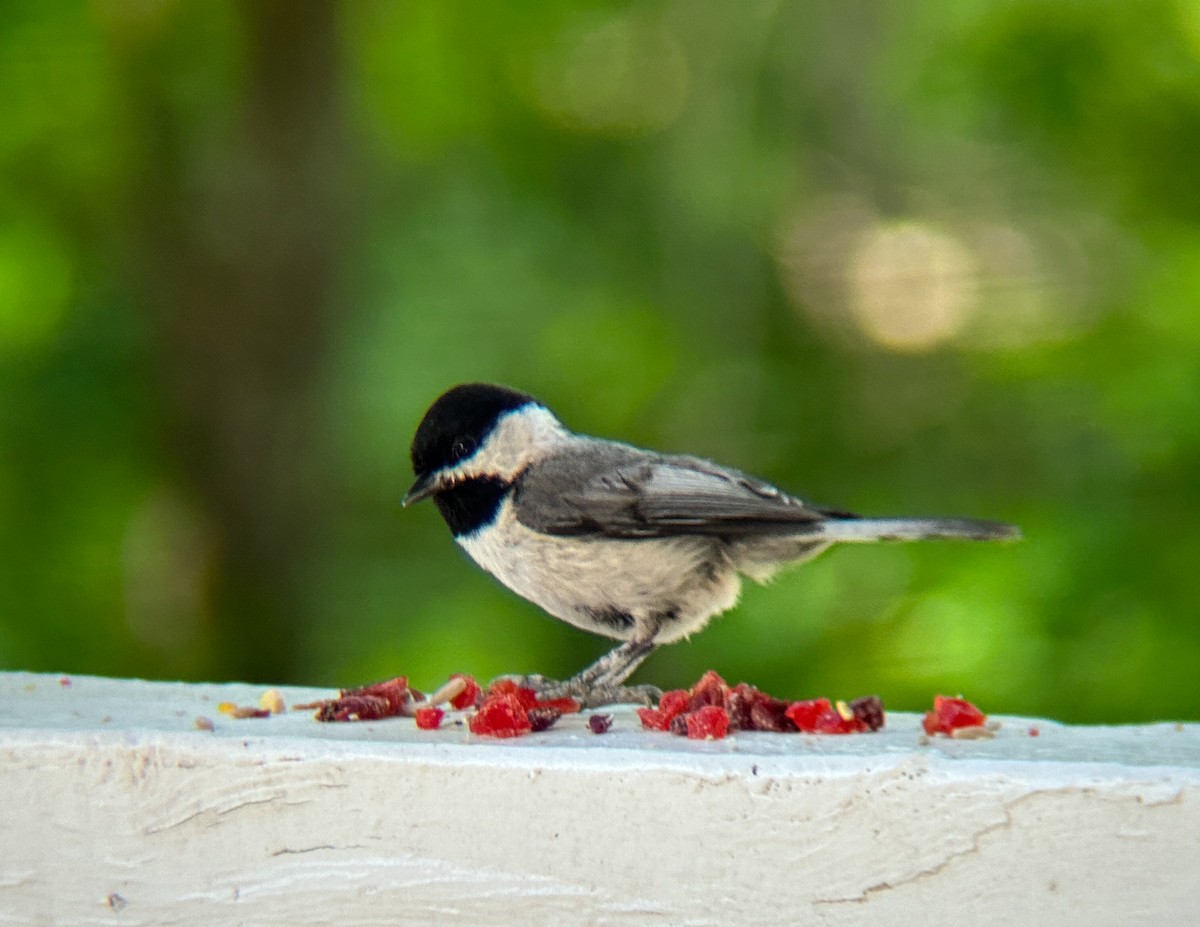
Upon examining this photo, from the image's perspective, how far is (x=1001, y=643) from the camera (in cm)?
502

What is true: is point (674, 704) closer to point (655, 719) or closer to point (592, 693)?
point (655, 719)

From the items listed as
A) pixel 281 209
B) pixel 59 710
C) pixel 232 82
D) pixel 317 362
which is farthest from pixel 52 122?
pixel 59 710

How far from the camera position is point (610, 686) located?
3043mm

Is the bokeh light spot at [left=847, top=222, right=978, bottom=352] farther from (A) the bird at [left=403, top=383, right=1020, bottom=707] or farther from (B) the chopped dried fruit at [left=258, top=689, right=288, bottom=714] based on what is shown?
(B) the chopped dried fruit at [left=258, top=689, right=288, bottom=714]

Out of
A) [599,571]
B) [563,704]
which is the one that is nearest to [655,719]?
[563,704]

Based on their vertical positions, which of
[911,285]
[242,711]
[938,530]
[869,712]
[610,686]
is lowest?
[610,686]

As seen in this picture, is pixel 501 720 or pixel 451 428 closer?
pixel 501 720

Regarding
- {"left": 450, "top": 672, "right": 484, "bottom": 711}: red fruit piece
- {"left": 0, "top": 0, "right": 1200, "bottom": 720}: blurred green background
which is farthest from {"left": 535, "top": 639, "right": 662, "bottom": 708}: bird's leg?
{"left": 0, "top": 0, "right": 1200, "bottom": 720}: blurred green background

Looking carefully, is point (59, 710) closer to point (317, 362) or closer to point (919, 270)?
point (317, 362)

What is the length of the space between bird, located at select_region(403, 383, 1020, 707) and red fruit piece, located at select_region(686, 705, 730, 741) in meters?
0.70

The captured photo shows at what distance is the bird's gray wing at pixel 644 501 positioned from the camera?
10.3 feet

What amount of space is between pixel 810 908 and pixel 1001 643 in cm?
347

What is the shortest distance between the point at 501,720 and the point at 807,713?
1.77 feet

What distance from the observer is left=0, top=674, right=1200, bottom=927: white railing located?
67.5 inches
